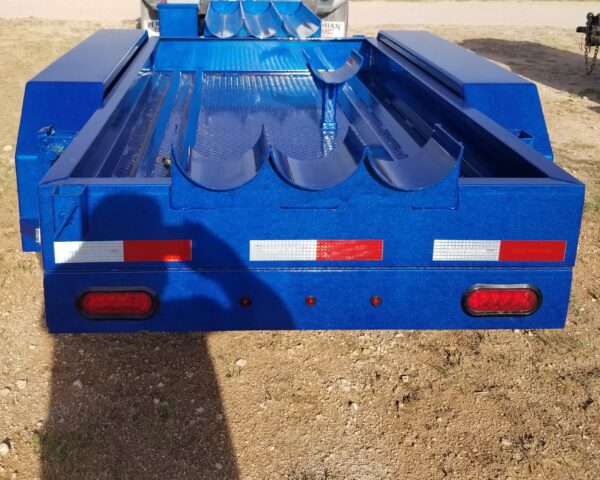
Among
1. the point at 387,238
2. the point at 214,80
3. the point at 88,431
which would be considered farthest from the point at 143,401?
the point at 214,80

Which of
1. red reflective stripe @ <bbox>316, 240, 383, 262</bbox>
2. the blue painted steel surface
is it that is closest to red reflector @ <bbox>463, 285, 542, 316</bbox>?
red reflective stripe @ <bbox>316, 240, 383, 262</bbox>

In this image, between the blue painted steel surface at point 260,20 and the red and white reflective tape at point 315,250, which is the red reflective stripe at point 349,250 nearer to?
the red and white reflective tape at point 315,250

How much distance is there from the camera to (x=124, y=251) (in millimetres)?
2262

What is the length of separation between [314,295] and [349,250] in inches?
8.0

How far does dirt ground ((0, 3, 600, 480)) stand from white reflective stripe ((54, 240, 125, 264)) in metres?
0.81

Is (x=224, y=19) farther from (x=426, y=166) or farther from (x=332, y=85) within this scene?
(x=426, y=166)

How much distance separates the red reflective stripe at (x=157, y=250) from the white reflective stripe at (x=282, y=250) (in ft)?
0.71

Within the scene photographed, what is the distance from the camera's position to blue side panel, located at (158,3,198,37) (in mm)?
5035

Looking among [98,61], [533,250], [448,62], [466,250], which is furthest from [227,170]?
[448,62]

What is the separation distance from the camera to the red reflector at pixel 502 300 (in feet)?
7.84

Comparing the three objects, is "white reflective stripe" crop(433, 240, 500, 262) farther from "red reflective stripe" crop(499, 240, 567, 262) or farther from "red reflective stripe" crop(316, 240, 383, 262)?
"red reflective stripe" crop(316, 240, 383, 262)

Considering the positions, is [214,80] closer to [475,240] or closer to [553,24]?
[475,240]

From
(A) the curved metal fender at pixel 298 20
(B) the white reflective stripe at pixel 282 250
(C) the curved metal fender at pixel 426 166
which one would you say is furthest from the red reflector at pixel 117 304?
(A) the curved metal fender at pixel 298 20

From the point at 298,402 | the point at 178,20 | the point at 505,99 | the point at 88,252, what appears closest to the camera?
the point at 88,252
